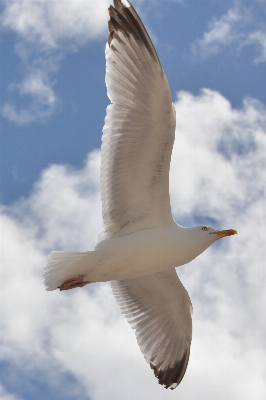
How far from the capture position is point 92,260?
838 cm

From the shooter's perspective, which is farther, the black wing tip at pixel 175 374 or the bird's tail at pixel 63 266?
the black wing tip at pixel 175 374

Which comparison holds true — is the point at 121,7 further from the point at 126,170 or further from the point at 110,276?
the point at 110,276

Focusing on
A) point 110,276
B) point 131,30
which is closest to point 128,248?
point 110,276

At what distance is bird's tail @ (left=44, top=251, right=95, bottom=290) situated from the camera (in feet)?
27.4

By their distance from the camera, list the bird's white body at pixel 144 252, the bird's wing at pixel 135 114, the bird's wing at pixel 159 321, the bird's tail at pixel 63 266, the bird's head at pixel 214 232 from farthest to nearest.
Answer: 1. the bird's wing at pixel 159 321
2. the bird's head at pixel 214 232
3. the bird's white body at pixel 144 252
4. the bird's tail at pixel 63 266
5. the bird's wing at pixel 135 114

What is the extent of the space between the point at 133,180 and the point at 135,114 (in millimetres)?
848

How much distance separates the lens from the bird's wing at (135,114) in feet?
26.6

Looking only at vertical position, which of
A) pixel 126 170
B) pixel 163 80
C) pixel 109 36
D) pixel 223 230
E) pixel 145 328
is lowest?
pixel 145 328

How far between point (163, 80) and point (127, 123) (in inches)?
25.2

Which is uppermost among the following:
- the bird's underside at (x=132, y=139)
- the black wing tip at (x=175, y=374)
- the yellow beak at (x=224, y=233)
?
the bird's underside at (x=132, y=139)

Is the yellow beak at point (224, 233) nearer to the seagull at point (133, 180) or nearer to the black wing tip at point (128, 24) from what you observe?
the seagull at point (133, 180)

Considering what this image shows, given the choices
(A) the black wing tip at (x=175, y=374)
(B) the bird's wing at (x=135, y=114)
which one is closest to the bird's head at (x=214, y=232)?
(B) the bird's wing at (x=135, y=114)

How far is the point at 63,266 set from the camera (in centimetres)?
838

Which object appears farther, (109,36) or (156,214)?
(156,214)
